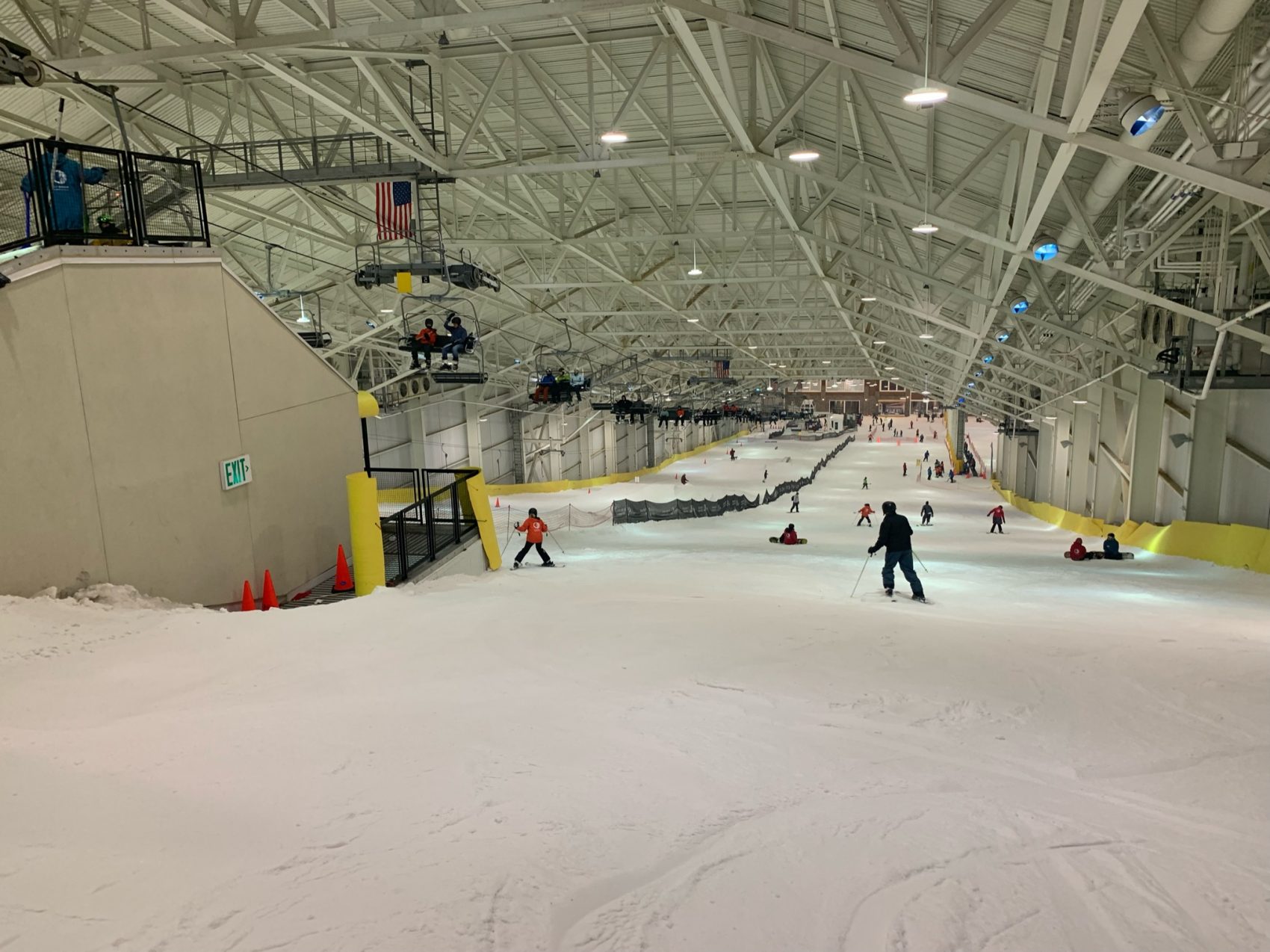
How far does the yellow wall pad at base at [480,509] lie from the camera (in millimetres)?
12609

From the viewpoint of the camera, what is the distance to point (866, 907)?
9.45ft

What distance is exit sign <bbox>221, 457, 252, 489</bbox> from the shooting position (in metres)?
8.13

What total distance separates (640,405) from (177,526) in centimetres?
2934

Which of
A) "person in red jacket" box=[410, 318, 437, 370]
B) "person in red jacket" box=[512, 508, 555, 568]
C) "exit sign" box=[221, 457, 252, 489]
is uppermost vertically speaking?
"person in red jacket" box=[410, 318, 437, 370]

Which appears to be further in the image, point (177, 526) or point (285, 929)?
point (177, 526)

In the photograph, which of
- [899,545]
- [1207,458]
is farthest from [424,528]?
[1207,458]

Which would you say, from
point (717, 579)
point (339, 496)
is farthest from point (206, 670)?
point (717, 579)

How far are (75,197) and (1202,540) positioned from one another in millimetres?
20949

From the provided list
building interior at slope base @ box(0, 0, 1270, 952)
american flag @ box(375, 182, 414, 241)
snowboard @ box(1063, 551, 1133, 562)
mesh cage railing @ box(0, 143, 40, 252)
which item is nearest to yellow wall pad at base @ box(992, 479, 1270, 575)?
building interior at slope base @ box(0, 0, 1270, 952)

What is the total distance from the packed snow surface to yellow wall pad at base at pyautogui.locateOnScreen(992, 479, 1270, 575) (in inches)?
371

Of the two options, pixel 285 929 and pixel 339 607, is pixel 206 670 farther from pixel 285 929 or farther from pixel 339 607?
pixel 285 929

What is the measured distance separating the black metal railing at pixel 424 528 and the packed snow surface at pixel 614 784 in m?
→ 2.39

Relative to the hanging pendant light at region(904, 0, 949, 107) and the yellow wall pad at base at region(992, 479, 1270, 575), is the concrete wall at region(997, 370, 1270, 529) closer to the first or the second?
the yellow wall pad at base at region(992, 479, 1270, 575)

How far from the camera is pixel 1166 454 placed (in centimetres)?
1959
